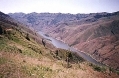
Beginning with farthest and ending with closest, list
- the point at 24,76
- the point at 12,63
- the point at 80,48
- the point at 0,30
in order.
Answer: the point at 80,48
the point at 0,30
the point at 12,63
the point at 24,76

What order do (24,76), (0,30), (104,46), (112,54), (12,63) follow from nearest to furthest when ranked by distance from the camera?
1. (24,76)
2. (12,63)
3. (0,30)
4. (112,54)
5. (104,46)

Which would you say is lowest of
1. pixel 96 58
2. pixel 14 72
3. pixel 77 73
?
pixel 96 58

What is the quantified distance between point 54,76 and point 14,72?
5.15 meters

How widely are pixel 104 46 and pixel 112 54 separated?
2532cm

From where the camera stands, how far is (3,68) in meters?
20.7

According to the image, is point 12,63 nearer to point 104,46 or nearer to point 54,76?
point 54,76

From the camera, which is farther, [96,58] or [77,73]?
[96,58]

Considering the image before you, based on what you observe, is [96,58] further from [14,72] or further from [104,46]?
[14,72]

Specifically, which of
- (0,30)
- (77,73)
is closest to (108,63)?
(0,30)

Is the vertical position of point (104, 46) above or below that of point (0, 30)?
below

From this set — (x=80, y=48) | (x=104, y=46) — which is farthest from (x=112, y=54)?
(x=80, y=48)

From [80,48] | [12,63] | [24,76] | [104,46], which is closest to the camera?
[24,76]

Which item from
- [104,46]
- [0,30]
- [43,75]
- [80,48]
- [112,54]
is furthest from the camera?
[80,48]

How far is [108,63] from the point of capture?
12506 centimetres
